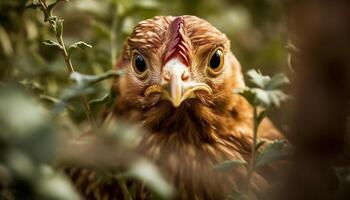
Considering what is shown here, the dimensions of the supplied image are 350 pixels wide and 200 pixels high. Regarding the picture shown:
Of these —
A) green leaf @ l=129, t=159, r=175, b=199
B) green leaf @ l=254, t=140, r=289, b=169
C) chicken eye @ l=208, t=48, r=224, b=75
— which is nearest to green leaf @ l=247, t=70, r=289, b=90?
green leaf @ l=254, t=140, r=289, b=169

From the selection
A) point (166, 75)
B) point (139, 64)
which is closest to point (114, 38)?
point (139, 64)

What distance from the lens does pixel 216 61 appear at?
2.40 meters

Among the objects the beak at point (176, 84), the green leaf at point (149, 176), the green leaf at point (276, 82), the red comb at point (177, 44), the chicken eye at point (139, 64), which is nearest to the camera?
the green leaf at point (149, 176)

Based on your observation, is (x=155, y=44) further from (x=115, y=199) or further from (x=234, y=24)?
A: (x=234, y=24)

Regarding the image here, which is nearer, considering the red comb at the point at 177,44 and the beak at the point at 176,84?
the beak at the point at 176,84

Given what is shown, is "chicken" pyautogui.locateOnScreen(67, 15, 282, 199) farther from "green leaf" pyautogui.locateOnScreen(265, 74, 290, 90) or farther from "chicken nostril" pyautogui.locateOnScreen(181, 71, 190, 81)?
"green leaf" pyautogui.locateOnScreen(265, 74, 290, 90)

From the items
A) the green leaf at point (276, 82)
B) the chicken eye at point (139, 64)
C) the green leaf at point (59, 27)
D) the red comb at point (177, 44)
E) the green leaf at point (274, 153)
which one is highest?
the green leaf at point (59, 27)

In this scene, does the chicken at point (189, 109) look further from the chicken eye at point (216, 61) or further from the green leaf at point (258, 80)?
the green leaf at point (258, 80)

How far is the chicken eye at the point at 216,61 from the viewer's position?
2.37 m

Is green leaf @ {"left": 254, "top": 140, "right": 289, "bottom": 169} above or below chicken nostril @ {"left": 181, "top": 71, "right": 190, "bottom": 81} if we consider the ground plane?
below

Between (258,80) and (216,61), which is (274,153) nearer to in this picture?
(258,80)

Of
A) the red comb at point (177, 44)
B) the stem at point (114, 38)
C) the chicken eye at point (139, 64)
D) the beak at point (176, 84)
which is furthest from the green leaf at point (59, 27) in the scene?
the stem at point (114, 38)

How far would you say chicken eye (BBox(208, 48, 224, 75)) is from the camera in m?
2.37

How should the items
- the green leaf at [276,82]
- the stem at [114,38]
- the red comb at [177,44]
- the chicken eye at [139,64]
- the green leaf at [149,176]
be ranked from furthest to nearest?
the stem at [114,38]
the chicken eye at [139,64]
the red comb at [177,44]
the green leaf at [276,82]
the green leaf at [149,176]
